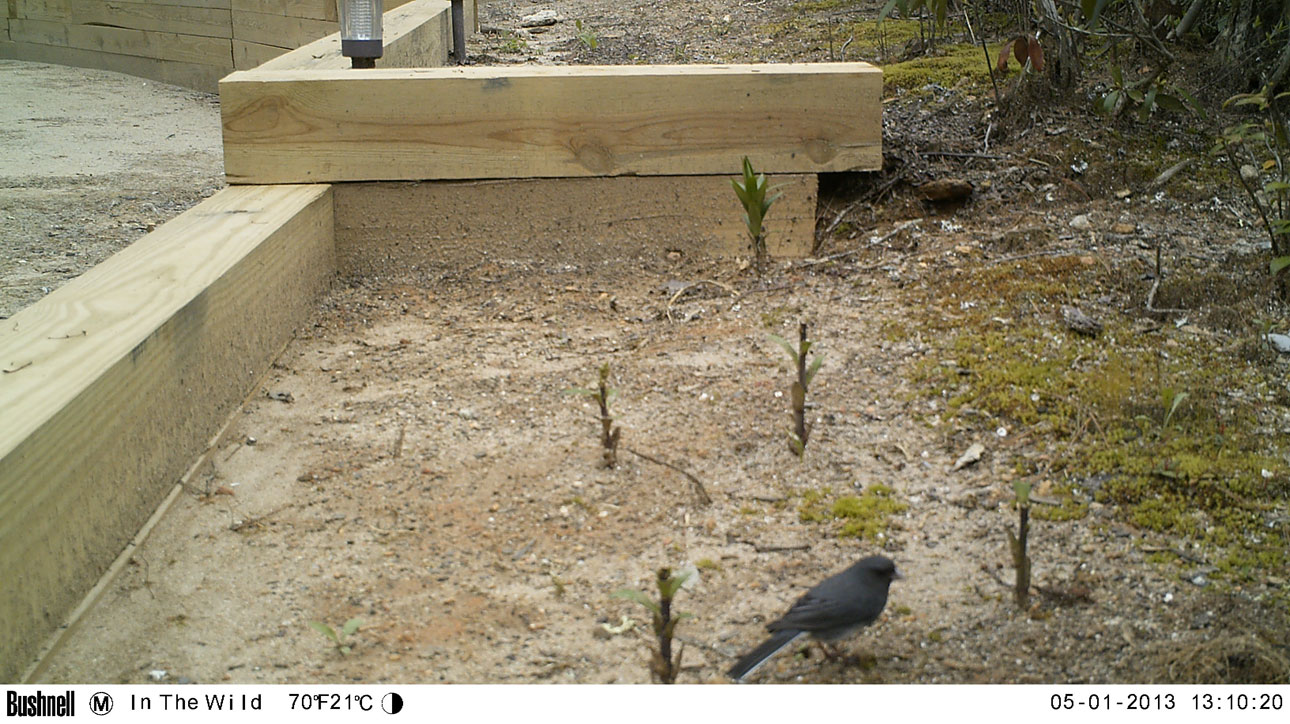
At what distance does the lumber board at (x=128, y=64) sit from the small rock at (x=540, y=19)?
2360 mm

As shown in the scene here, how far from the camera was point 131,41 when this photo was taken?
28.9 feet

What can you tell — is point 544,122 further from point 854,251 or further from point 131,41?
point 131,41

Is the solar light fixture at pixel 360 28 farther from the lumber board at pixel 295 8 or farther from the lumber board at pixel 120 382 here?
the lumber board at pixel 295 8

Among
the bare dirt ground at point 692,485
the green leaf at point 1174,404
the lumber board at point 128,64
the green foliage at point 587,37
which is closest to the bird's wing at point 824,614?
the bare dirt ground at point 692,485

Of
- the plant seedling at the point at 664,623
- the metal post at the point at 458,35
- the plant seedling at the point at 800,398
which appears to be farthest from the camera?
the metal post at the point at 458,35

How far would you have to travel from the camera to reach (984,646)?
6.11 feet

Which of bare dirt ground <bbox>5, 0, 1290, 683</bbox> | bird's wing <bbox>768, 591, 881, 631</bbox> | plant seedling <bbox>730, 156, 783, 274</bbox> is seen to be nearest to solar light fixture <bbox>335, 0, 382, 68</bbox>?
bare dirt ground <bbox>5, 0, 1290, 683</bbox>

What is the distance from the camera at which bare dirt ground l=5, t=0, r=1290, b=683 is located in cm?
193

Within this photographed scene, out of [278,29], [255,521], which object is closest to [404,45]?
[278,29]

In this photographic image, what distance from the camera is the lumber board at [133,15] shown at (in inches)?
332

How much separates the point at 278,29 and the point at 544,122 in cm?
524

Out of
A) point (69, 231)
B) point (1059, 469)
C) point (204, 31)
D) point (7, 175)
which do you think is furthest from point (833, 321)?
point (204, 31)

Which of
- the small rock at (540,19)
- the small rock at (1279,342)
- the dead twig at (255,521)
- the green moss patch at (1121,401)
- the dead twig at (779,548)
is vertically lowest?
the dead twig at (255,521)

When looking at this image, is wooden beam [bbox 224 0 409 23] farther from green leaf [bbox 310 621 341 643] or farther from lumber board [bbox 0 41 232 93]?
green leaf [bbox 310 621 341 643]
